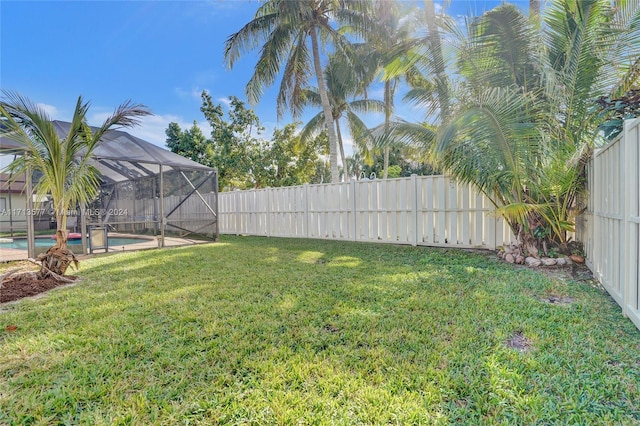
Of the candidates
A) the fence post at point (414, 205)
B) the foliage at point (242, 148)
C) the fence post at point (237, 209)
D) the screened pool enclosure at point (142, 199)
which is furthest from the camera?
the foliage at point (242, 148)

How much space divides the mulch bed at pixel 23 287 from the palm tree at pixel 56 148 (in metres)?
0.16

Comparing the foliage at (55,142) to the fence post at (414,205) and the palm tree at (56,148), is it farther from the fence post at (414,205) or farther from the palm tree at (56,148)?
the fence post at (414,205)

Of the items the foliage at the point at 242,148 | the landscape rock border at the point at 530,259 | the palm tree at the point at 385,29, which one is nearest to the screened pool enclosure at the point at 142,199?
the foliage at the point at 242,148

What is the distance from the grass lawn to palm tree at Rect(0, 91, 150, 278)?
1079mm

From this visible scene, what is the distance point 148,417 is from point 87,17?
397 inches

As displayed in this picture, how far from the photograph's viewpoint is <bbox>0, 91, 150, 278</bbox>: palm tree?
392 cm

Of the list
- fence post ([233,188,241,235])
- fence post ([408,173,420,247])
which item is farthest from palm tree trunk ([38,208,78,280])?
fence post ([233,188,241,235])

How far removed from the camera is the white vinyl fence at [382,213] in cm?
646

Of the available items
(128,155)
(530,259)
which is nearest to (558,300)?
(530,259)

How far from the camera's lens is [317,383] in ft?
6.23

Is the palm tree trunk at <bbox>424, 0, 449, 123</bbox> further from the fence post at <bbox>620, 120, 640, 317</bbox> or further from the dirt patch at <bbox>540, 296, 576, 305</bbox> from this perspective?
the dirt patch at <bbox>540, 296, 576, 305</bbox>

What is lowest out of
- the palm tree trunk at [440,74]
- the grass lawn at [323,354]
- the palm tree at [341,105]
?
the grass lawn at [323,354]

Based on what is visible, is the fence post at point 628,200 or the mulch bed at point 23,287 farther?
the mulch bed at point 23,287

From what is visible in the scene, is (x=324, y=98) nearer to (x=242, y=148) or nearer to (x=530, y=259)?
(x=242, y=148)
